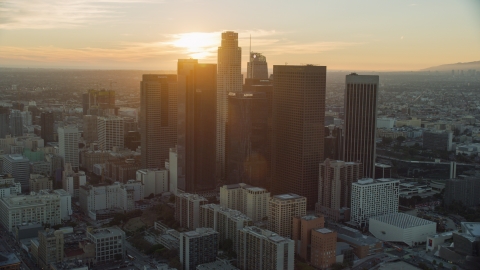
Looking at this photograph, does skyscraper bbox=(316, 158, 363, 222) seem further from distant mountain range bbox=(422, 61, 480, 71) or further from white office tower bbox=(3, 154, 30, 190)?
white office tower bbox=(3, 154, 30, 190)

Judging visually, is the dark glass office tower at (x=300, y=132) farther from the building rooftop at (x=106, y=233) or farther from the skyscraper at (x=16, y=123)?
the skyscraper at (x=16, y=123)

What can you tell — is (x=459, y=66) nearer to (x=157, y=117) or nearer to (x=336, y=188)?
(x=336, y=188)

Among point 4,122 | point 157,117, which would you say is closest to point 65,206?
point 157,117

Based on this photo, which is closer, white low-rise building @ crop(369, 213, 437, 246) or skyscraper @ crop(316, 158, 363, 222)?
white low-rise building @ crop(369, 213, 437, 246)

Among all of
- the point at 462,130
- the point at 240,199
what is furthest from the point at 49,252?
the point at 462,130

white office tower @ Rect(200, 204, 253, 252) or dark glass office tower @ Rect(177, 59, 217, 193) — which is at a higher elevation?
dark glass office tower @ Rect(177, 59, 217, 193)

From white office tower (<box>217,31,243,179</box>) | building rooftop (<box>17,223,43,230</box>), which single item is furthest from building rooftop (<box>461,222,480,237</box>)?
building rooftop (<box>17,223,43,230</box>)
